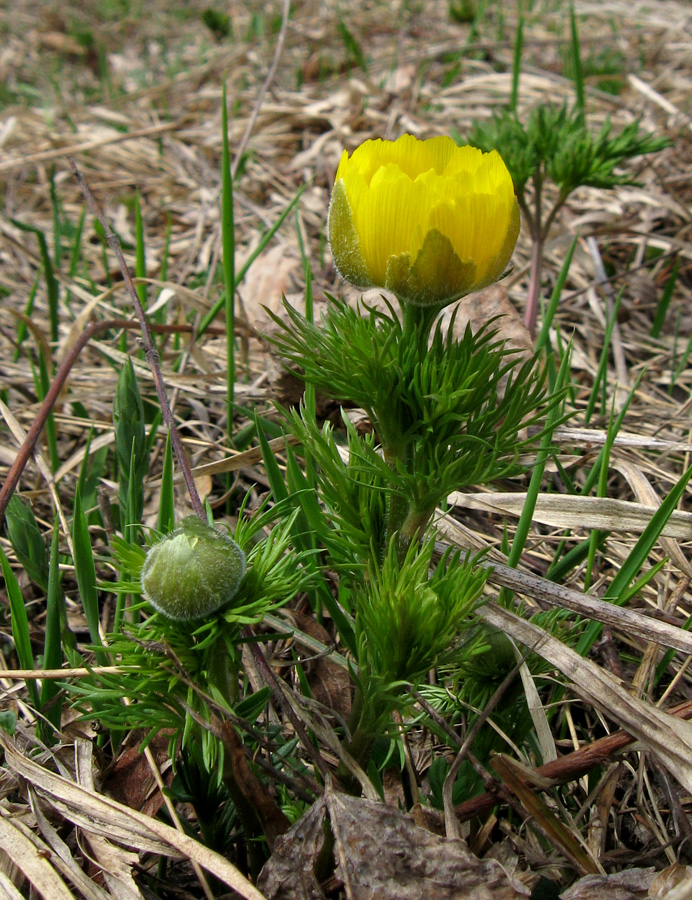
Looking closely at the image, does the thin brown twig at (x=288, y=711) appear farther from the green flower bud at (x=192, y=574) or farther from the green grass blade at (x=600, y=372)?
the green grass blade at (x=600, y=372)

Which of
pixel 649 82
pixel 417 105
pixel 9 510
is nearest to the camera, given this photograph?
pixel 9 510

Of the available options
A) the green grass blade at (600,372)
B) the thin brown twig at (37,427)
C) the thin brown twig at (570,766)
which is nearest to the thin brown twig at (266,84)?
the thin brown twig at (37,427)

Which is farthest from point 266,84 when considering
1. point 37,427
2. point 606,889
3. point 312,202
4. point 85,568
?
point 606,889

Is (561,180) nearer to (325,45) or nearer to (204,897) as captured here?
(204,897)

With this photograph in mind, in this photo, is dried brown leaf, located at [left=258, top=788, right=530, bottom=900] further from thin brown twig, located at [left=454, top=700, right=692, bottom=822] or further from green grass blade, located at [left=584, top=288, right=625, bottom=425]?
green grass blade, located at [left=584, top=288, right=625, bottom=425]

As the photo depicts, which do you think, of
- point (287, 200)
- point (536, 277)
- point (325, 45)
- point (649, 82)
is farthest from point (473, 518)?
point (325, 45)
